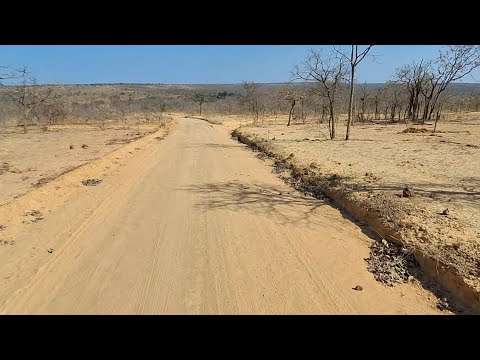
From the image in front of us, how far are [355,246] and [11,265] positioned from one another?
5.18 meters

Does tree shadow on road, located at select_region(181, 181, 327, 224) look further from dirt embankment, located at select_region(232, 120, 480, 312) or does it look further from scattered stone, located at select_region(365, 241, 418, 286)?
scattered stone, located at select_region(365, 241, 418, 286)

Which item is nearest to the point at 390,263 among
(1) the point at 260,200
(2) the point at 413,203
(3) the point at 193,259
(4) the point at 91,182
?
(2) the point at 413,203

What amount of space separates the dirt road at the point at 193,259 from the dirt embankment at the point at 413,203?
46cm

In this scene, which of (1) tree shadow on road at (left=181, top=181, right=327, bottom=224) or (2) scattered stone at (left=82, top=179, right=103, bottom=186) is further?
(2) scattered stone at (left=82, top=179, right=103, bottom=186)

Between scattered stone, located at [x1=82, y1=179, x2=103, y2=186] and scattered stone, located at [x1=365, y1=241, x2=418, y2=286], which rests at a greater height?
scattered stone, located at [x1=365, y1=241, x2=418, y2=286]

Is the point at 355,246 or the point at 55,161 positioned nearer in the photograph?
the point at 355,246

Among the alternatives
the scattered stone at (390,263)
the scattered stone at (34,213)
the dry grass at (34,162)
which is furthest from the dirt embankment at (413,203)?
the dry grass at (34,162)

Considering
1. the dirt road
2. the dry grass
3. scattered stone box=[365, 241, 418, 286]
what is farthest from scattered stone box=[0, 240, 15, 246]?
scattered stone box=[365, 241, 418, 286]

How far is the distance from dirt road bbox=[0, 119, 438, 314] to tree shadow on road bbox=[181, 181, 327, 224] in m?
0.05

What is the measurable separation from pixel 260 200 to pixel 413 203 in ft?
10.7

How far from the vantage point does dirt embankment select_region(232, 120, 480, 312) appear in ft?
15.8
